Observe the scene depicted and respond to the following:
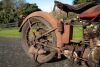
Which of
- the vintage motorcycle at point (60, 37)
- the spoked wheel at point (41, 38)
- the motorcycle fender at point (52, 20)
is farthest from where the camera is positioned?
the spoked wheel at point (41, 38)

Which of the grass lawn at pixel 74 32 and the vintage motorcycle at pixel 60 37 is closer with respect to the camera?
the vintage motorcycle at pixel 60 37

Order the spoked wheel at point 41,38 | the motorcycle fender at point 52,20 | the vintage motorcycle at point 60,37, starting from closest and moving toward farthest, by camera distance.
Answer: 1. the vintage motorcycle at point 60,37
2. the motorcycle fender at point 52,20
3. the spoked wheel at point 41,38

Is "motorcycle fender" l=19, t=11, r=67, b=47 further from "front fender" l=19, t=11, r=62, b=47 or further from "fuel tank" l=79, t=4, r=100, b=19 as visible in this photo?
"fuel tank" l=79, t=4, r=100, b=19

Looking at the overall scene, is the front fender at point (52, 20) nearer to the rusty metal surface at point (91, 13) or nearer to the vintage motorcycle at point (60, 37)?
the vintage motorcycle at point (60, 37)

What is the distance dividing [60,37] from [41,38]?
0.89 m

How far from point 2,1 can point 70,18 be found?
236 feet

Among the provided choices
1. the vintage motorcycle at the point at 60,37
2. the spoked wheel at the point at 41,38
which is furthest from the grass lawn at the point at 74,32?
the spoked wheel at the point at 41,38

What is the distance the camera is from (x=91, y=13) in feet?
24.7

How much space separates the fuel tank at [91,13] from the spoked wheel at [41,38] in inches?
44.4

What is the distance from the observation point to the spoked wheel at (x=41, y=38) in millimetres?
8686

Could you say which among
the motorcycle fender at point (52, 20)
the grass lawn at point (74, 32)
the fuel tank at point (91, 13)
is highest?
the fuel tank at point (91, 13)

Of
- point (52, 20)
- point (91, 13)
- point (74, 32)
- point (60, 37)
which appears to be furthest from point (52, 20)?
point (74, 32)

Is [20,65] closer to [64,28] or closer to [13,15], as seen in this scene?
[64,28]

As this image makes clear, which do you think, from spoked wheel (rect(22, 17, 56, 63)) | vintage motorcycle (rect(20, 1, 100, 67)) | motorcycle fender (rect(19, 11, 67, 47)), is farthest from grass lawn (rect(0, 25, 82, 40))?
spoked wheel (rect(22, 17, 56, 63))
